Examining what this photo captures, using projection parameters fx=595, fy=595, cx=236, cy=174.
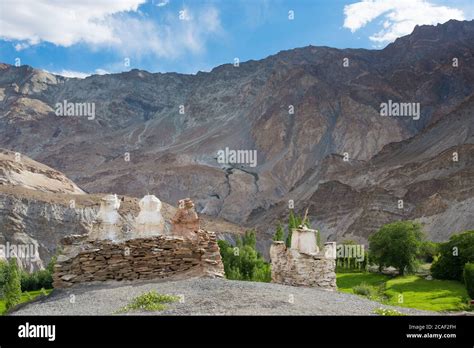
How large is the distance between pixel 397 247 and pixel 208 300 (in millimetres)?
46341

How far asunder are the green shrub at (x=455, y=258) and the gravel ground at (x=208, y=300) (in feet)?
120

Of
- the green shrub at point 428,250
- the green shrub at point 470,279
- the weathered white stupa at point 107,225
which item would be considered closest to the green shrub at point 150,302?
the weathered white stupa at point 107,225

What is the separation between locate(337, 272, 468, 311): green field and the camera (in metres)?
35.3

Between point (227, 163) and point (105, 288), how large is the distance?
135m

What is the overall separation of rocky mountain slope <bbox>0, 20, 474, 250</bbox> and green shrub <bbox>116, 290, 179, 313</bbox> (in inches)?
2625

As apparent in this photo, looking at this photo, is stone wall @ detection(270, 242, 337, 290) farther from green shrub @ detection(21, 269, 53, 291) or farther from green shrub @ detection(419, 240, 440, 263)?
green shrub @ detection(419, 240, 440, 263)

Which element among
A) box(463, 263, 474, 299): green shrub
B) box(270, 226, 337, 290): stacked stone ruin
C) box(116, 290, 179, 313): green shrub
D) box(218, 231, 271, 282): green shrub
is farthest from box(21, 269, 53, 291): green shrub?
box(116, 290, 179, 313): green shrub

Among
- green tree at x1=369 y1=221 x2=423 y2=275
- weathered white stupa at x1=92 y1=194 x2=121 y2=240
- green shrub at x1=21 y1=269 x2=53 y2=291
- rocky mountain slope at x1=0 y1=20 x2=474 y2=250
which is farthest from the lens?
rocky mountain slope at x1=0 y1=20 x2=474 y2=250

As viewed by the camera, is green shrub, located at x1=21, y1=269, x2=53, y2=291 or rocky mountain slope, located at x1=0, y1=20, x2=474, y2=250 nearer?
green shrub, located at x1=21, y1=269, x2=53, y2=291

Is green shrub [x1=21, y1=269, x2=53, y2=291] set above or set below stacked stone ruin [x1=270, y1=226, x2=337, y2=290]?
below

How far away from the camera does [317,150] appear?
472 ft

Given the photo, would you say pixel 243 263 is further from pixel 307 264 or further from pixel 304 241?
pixel 307 264
